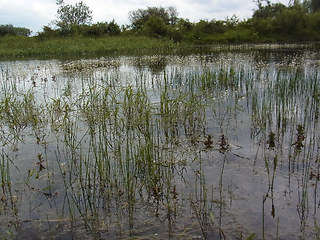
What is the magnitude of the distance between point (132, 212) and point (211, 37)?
4379 centimetres


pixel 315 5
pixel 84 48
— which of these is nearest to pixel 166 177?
pixel 84 48

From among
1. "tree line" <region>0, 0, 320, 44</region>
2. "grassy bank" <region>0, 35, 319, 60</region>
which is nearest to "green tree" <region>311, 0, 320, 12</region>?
"tree line" <region>0, 0, 320, 44</region>

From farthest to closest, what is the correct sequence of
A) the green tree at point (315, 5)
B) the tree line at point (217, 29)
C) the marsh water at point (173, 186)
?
the green tree at point (315, 5)
the tree line at point (217, 29)
the marsh water at point (173, 186)

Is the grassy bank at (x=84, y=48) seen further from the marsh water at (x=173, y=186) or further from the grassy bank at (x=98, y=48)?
the marsh water at (x=173, y=186)

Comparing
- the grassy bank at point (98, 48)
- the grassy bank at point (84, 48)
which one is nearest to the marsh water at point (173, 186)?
the grassy bank at point (98, 48)

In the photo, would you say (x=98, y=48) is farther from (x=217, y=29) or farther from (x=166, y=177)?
(x=166, y=177)

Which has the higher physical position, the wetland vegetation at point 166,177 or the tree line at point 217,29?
the tree line at point 217,29

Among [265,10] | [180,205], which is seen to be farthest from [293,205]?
[265,10]

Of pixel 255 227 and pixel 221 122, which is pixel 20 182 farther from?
pixel 221 122

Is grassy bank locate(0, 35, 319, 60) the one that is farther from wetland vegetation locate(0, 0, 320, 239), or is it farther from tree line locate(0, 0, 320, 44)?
wetland vegetation locate(0, 0, 320, 239)

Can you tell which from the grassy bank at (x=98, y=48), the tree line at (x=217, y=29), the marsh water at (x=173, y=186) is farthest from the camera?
the tree line at (x=217, y=29)

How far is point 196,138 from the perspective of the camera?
624 cm

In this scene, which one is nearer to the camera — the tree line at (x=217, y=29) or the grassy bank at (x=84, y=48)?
the grassy bank at (x=84, y=48)

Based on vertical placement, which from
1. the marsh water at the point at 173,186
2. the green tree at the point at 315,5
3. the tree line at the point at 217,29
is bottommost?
the marsh water at the point at 173,186
